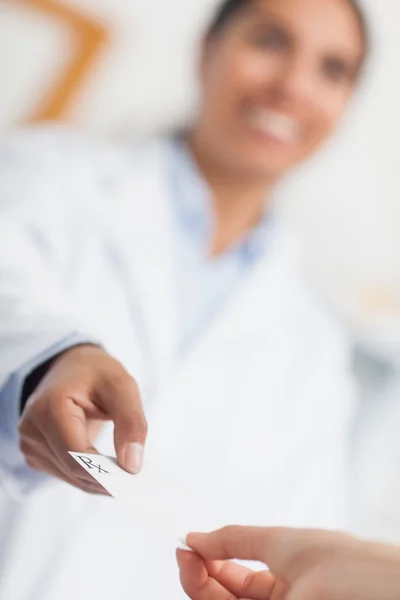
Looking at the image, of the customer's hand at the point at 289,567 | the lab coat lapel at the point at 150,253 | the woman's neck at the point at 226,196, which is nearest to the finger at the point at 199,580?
the customer's hand at the point at 289,567

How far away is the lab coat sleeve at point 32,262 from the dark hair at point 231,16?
222 millimetres

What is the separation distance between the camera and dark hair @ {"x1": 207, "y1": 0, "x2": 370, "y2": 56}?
0.71m

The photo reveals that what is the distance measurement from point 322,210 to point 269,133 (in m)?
0.19

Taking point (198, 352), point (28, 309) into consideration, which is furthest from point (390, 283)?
point (28, 309)

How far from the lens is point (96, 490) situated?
12.9 inches

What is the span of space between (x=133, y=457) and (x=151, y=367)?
23cm

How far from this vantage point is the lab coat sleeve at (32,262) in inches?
14.1

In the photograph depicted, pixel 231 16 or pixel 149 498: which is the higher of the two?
pixel 231 16

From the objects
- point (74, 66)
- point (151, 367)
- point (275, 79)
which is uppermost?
point (275, 79)

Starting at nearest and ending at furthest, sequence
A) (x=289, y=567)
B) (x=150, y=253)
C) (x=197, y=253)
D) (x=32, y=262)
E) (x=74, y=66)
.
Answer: (x=289, y=567)
(x=32, y=262)
(x=150, y=253)
(x=197, y=253)
(x=74, y=66)

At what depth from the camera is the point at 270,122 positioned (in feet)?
2.40

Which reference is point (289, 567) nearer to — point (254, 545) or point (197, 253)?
point (254, 545)

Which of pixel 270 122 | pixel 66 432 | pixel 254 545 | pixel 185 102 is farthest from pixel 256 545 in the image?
pixel 185 102

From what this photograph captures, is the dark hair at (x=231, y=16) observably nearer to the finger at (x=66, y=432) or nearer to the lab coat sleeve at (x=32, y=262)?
the lab coat sleeve at (x=32, y=262)
